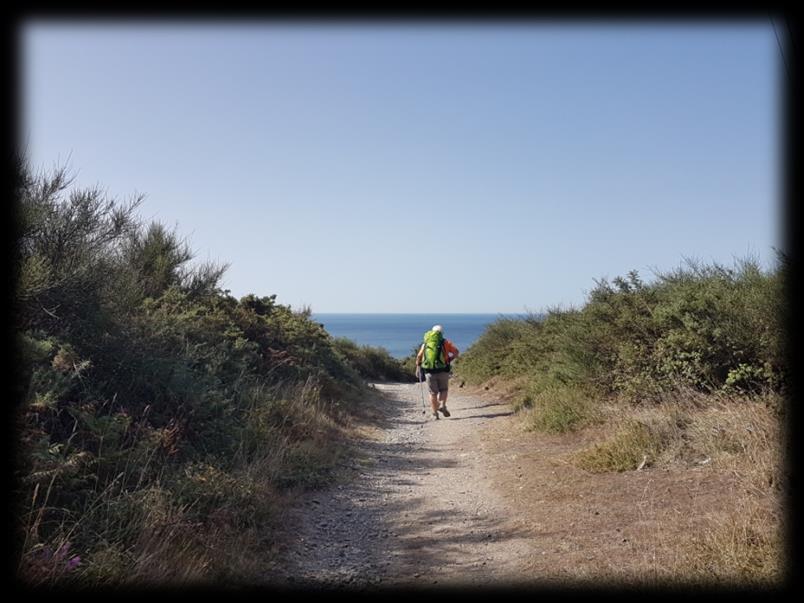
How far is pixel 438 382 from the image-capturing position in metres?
13.7

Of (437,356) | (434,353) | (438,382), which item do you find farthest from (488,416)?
(434,353)

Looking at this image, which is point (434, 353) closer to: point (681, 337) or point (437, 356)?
point (437, 356)

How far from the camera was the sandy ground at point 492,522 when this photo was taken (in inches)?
179

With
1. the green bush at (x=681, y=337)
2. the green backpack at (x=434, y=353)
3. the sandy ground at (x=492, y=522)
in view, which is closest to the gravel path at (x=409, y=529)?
the sandy ground at (x=492, y=522)

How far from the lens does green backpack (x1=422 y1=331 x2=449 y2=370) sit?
44.1 feet

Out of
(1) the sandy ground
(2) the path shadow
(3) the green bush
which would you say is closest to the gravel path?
(1) the sandy ground

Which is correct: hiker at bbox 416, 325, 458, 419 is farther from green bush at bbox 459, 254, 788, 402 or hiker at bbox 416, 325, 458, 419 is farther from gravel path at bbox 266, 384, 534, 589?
gravel path at bbox 266, 384, 534, 589

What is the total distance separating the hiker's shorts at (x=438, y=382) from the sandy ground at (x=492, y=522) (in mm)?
4515

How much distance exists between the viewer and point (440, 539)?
18.1 feet

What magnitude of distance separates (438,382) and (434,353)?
0.80 meters

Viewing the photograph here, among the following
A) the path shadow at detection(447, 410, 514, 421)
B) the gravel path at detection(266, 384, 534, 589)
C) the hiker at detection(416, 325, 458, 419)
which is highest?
the hiker at detection(416, 325, 458, 419)

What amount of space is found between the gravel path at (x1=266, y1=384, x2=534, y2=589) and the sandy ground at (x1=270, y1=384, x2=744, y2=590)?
0.05ft

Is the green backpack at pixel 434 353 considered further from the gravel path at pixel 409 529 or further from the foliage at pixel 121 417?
the gravel path at pixel 409 529

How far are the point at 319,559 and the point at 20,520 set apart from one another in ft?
7.92
